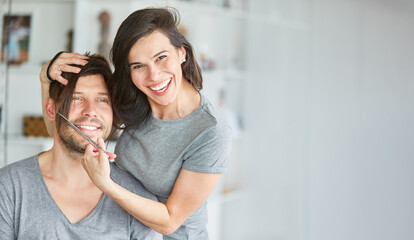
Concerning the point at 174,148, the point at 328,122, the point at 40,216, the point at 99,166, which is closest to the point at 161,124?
the point at 174,148

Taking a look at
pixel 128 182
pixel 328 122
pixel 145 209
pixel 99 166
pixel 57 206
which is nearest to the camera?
pixel 99 166

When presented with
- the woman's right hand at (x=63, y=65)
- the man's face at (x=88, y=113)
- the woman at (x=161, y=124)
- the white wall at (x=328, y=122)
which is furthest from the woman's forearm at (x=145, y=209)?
the white wall at (x=328, y=122)

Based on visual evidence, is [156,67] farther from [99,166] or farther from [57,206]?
[57,206]

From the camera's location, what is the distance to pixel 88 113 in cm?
149

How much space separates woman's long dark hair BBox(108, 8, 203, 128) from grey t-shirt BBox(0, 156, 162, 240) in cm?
32

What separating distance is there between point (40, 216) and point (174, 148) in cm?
48

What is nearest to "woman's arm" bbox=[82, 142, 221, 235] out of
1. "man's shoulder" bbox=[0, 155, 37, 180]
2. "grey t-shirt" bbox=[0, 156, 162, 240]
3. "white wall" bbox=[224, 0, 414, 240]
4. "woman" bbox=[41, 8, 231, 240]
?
"woman" bbox=[41, 8, 231, 240]

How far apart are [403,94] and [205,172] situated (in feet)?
5.48

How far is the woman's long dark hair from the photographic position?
53.5 inches

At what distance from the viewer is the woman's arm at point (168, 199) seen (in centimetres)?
125

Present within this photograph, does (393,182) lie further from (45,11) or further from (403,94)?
(45,11)

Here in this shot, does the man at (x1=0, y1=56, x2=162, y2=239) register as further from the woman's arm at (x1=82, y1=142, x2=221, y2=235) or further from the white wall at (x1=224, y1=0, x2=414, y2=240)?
the white wall at (x1=224, y1=0, x2=414, y2=240)

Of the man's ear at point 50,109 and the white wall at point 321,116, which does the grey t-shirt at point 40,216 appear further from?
the white wall at point 321,116

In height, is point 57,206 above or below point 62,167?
below
